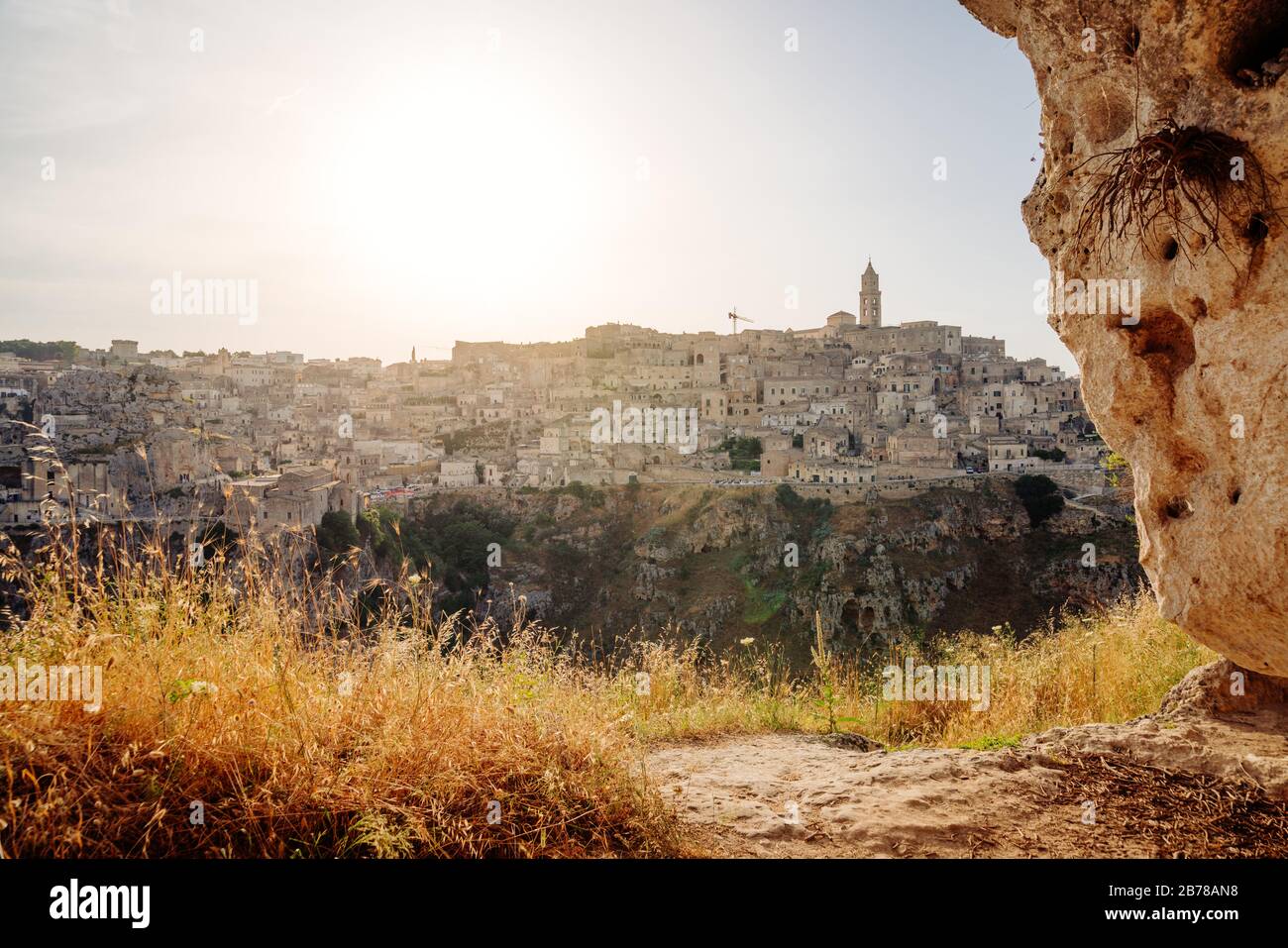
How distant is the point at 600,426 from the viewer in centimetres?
6178

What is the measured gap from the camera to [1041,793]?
3205 millimetres

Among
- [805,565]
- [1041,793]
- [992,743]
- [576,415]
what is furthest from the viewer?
[576,415]

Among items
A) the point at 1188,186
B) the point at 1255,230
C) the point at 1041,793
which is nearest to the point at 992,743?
the point at 1041,793

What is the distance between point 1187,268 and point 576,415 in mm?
63491

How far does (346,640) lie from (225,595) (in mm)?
620

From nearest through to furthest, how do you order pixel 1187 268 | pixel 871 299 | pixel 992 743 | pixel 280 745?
pixel 280 745 → pixel 1187 268 → pixel 992 743 → pixel 871 299

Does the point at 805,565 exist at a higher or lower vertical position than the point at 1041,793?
lower

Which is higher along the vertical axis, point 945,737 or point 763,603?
point 945,737

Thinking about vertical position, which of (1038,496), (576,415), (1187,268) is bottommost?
(1038,496)

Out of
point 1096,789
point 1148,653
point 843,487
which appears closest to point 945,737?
point 1096,789

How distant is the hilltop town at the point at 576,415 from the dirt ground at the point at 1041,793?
27.0 m

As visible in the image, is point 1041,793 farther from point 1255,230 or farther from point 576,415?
point 576,415

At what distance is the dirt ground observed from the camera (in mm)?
2807

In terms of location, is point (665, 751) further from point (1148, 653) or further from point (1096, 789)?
point (1148, 653)
